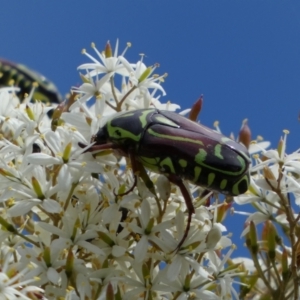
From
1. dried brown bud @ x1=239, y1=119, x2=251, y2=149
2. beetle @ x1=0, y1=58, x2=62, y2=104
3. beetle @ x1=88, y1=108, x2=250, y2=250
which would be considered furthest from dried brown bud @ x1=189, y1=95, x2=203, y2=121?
beetle @ x1=0, y1=58, x2=62, y2=104

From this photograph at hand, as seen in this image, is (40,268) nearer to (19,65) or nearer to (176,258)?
(176,258)

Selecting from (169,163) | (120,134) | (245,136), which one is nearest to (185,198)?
(169,163)

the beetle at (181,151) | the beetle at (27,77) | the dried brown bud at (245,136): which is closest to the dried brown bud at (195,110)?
the beetle at (181,151)

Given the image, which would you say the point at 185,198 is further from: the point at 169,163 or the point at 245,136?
the point at 245,136

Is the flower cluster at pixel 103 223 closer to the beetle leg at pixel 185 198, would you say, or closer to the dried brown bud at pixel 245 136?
the beetle leg at pixel 185 198

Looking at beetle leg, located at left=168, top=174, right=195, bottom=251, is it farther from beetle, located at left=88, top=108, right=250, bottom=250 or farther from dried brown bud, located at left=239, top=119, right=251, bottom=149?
dried brown bud, located at left=239, top=119, right=251, bottom=149

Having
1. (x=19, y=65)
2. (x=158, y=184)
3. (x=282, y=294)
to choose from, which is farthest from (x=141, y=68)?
(x=19, y=65)
